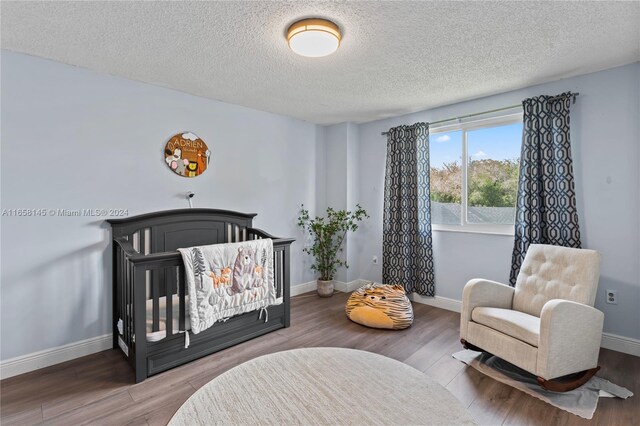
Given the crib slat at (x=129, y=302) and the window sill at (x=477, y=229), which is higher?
the window sill at (x=477, y=229)

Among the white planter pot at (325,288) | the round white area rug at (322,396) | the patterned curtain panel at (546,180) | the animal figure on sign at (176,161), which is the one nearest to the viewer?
the round white area rug at (322,396)

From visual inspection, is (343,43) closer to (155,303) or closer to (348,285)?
(155,303)

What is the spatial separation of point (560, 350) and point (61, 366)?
360 cm

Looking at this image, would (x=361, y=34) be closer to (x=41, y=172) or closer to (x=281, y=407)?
(x=281, y=407)

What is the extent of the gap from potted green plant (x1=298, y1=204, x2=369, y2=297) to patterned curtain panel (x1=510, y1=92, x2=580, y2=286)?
195 centimetres

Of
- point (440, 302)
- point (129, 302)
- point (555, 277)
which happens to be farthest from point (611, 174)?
point (129, 302)

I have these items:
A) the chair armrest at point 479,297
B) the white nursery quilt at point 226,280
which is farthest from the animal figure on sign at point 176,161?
the chair armrest at point 479,297

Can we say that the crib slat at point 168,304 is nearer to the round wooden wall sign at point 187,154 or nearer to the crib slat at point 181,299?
the crib slat at point 181,299

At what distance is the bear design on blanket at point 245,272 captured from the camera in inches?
105

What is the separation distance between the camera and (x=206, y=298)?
247 cm

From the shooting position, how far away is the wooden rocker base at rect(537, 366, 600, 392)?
202cm

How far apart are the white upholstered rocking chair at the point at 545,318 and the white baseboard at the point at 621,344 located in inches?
26.9

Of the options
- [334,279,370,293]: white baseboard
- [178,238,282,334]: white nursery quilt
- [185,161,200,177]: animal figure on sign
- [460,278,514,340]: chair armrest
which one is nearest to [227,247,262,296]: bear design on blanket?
[178,238,282,334]: white nursery quilt

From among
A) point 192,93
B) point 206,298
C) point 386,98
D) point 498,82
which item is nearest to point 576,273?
point 498,82
